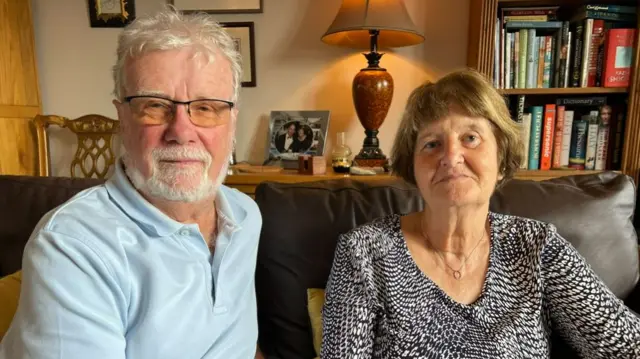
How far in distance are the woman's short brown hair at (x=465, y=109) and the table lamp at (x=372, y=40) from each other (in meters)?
0.93

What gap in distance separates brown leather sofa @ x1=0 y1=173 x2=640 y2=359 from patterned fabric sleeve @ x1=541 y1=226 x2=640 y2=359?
21 centimetres

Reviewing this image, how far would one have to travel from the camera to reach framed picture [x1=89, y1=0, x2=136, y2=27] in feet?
7.78

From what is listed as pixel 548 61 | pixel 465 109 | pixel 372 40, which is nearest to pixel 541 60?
pixel 548 61

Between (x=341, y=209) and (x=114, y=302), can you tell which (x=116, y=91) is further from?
(x=341, y=209)

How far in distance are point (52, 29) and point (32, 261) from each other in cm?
231

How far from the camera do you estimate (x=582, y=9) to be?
77.1 inches

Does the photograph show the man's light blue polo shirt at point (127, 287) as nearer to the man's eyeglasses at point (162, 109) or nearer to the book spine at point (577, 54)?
the man's eyeglasses at point (162, 109)

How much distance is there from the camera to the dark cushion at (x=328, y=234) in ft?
3.96

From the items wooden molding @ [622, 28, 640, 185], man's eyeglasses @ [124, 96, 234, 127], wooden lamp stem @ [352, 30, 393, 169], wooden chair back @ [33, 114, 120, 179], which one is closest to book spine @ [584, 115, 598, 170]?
wooden molding @ [622, 28, 640, 185]

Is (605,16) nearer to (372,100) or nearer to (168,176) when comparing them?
(372,100)

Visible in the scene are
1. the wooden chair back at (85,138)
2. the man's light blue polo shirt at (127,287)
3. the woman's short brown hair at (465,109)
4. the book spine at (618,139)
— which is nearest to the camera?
the man's light blue polo shirt at (127,287)

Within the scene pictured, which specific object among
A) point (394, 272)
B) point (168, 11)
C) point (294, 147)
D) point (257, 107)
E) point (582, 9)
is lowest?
point (394, 272)

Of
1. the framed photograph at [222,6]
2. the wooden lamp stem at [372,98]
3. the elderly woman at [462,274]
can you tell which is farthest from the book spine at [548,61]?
the framed photograph at [222,6]

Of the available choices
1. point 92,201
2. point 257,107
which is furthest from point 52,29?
point 92,201
